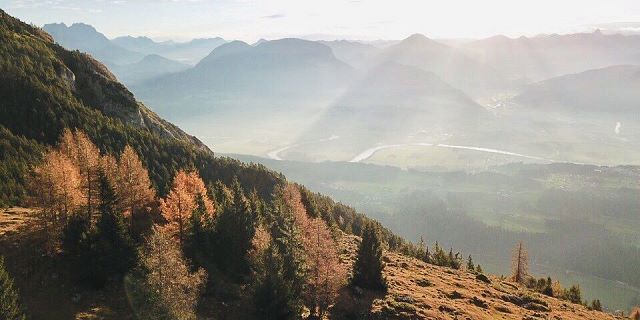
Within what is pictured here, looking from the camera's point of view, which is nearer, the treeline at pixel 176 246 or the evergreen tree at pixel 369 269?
the treeline at pixel 176 246

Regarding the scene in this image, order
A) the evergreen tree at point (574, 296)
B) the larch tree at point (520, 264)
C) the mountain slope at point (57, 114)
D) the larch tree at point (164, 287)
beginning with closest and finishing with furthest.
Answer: the larch tree at point (164, 287) < the evergreen tree at point (574, 296) < the larch tree at point (520, 264) < the mountain slope at point (57, 114)

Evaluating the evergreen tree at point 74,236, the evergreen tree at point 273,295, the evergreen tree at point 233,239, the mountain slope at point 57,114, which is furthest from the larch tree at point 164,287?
the mountain slope at point 57,114

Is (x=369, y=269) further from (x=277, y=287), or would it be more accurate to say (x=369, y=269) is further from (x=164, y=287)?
(x=164, y=287)

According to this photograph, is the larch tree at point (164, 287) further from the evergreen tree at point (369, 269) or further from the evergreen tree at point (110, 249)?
the evergreen tree at point (369, 269)

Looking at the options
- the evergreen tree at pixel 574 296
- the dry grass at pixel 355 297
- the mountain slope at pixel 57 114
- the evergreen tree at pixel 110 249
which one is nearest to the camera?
the dry grass at pixel 355 297

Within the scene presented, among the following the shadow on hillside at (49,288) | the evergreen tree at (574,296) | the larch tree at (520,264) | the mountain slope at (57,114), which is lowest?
the evergreen tree at (574,296)

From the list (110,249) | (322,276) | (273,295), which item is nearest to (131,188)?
(110,249)
